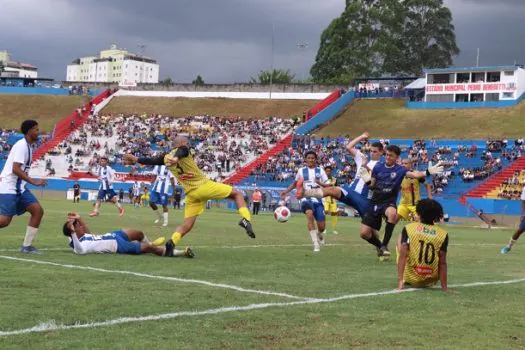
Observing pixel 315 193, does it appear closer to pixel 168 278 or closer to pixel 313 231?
pixel 313 231

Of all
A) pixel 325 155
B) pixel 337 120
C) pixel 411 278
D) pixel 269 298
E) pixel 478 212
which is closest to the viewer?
pixel 269 298

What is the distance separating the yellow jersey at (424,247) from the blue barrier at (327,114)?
61.6m

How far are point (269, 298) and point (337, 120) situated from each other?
6715 centimetres

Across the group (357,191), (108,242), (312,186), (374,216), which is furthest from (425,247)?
(312,186)

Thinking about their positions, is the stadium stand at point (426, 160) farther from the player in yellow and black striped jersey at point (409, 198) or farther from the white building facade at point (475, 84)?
the player in yellow and black striped jersey at point (409, 198)

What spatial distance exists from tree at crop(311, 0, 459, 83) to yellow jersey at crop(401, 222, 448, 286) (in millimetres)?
92454

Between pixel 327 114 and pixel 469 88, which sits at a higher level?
pixel 469 88

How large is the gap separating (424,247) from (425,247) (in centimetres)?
1

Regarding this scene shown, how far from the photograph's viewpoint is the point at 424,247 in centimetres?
976

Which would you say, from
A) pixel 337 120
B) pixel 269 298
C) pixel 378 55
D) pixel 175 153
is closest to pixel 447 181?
pixel 337 120

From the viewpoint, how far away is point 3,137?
251ft

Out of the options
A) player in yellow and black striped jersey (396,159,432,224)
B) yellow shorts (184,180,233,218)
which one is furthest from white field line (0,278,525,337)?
player in yellow and black striped jersey (396,159,432,224)

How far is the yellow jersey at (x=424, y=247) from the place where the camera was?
31.9 ft

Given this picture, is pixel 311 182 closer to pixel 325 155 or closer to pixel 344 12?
pixel 325 155
